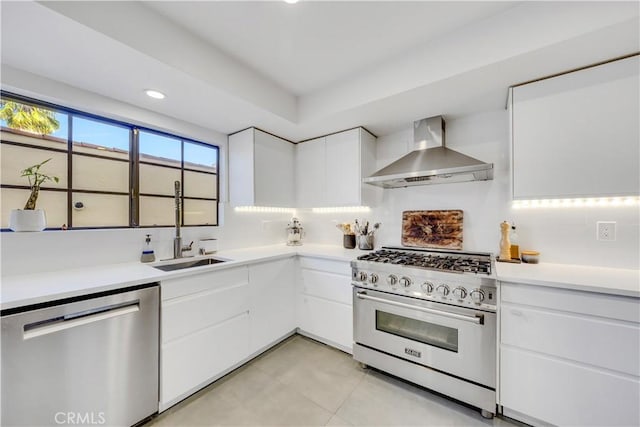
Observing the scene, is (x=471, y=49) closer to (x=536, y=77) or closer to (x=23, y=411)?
(x=536, y=77)

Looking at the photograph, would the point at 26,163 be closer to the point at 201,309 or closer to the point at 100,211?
the point at 100,211

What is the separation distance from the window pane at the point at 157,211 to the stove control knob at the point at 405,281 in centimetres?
209

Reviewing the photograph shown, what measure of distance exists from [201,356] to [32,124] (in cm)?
196

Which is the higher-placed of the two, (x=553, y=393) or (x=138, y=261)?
(x=138, y=261)

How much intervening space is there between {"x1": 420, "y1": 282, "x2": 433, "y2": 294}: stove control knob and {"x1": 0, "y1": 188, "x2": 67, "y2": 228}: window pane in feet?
8.55

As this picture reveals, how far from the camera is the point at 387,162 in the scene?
2570 millimetres

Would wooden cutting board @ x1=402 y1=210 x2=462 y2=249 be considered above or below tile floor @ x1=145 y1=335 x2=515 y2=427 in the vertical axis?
above

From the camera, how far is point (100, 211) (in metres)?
1.83

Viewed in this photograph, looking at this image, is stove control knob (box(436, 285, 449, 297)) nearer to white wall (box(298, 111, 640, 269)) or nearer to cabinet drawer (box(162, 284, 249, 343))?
white wall (box(298, 111, 640, 269))

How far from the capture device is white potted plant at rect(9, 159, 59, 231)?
136 centimetres

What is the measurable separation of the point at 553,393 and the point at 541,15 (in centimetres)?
208

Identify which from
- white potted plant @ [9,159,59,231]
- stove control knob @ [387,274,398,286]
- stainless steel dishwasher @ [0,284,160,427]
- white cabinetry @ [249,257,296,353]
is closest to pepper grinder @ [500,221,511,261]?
stove control knob @ [387,274,398,286]

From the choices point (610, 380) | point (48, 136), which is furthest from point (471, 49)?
point (48, 136)

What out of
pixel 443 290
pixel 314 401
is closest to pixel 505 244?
pixel 443 290
